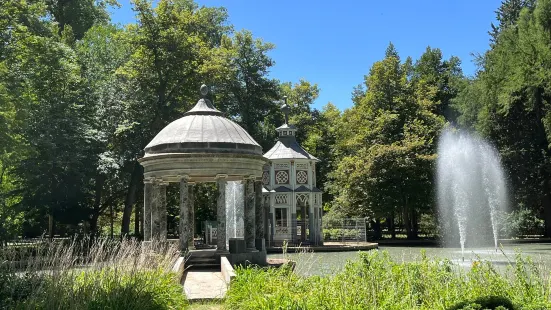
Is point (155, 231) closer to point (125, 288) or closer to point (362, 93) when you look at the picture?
point (125, 288)

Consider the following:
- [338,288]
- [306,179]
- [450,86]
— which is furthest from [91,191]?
[450,86]

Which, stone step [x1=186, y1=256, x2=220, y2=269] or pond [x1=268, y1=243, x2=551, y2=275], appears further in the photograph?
stone step [x1=186, y1=256, x2=220, y2=269]

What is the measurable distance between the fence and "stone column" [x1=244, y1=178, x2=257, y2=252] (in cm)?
2013

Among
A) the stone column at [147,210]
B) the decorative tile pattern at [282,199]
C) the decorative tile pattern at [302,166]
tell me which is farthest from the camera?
the decorative tile pattern at [302,166]

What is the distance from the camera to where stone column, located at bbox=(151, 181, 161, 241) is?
19188 millimetres

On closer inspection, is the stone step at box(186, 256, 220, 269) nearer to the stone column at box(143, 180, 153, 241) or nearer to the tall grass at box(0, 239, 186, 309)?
the stone column at box(143, 180, 153, 241)

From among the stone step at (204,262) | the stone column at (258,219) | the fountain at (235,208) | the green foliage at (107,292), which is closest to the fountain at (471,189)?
the fountain at (235,208)

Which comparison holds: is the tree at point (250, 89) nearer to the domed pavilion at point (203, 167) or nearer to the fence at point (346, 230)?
the fence at point (346, 230)

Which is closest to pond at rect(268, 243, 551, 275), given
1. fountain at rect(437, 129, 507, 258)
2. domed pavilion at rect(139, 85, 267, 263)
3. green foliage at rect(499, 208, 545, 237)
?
domed pavilion at rect(139, 85, 267, 263)

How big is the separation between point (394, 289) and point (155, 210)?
42.8ft

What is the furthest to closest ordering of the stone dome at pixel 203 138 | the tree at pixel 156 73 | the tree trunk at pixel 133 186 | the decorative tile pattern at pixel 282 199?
1. the decorative tile pattern at pixel 282 199
2. the tree at pixel 156 73
3. the tree trunk at pixel 133 186
4. the stone dome at pixel 203 138

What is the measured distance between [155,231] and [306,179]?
61.2 ft

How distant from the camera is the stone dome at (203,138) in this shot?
59.7ft

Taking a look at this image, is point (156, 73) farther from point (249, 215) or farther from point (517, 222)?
point (517, 222)
